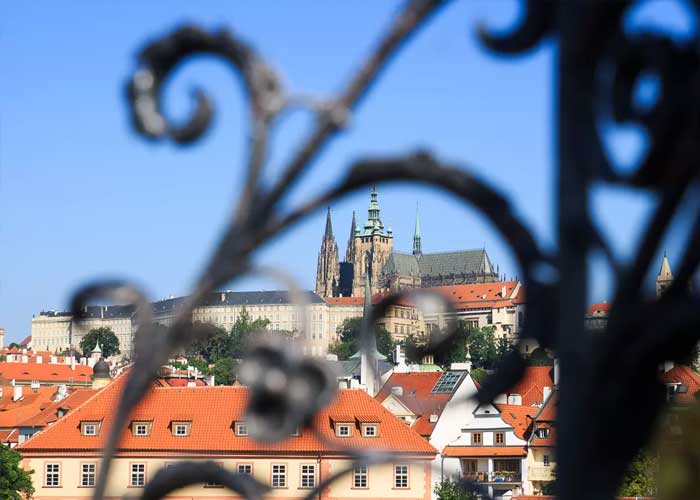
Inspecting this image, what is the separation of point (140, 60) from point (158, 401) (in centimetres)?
4731

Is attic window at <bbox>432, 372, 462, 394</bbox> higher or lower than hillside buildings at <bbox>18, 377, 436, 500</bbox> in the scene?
higher

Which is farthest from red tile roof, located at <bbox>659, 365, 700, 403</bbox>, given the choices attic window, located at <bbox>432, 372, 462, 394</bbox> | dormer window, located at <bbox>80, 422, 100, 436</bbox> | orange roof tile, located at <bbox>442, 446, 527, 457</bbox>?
orange roof tile, located at <bbox>442, 446, 527, 457</bbox>

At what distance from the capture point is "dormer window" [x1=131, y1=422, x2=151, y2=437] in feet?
146

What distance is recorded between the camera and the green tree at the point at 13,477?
163ft

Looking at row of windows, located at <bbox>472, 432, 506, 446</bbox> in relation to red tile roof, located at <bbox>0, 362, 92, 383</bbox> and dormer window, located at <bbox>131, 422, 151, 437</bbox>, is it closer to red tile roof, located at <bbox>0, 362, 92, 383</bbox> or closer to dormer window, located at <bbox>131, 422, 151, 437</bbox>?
dormer window, located at <bbox>131, 422, 151, 437</bbox>

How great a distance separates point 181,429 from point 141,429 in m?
1.53

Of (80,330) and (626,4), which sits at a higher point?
(626,4)

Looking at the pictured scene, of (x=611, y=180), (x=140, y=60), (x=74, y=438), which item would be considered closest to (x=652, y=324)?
(x=611, y=180)

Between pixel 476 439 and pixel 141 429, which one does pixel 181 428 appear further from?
pixel 476 439

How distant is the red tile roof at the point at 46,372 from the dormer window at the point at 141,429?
3607 inches

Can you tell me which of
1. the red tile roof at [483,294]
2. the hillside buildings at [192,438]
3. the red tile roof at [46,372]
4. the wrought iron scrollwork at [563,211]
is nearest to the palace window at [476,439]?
the hillside buildings at [192,438]

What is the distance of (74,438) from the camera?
4581cm

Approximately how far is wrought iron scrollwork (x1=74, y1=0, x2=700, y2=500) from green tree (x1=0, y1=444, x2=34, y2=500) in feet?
164

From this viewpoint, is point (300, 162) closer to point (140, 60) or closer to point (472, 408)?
point (140, 60)
